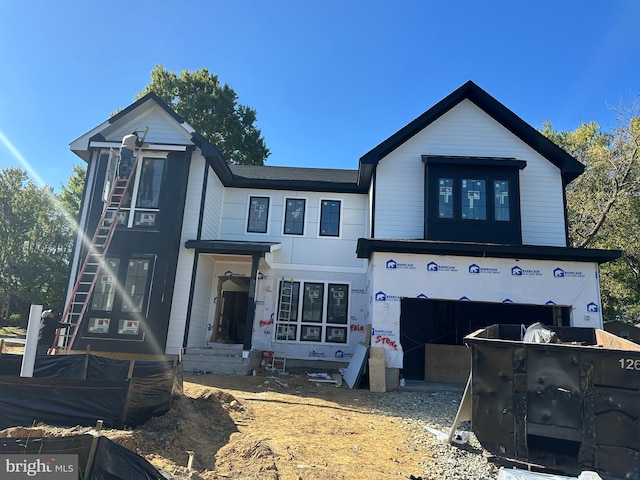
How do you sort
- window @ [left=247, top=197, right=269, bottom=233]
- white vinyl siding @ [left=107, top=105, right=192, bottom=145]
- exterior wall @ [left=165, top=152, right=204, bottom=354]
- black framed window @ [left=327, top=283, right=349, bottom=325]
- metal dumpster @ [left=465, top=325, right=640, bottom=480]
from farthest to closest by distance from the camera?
window @ [left=247, top=197, right=269, bottom=233], black framed window @ [left=327, top=283, right=349, bottom=325], white vinyl siding @ [left=107, top=105, right=192, bottom=145], exterior wall @ [left=165, top=152, right=204, bottom=354], metal dumpster @ [left=465, top=325, right=640, bottom=480]

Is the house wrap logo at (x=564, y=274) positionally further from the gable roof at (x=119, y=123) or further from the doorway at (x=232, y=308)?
the gable roof at (x=119, y=123)

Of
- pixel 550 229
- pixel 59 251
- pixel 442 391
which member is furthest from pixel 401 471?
pixel 59 251

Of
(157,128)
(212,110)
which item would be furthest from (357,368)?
(212,110)

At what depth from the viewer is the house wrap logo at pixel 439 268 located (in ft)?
35.8

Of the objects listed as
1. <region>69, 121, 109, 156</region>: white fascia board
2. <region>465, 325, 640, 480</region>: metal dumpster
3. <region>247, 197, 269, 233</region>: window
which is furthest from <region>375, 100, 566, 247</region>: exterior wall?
<region>69, 121, 109, 156</region>: white fascia board

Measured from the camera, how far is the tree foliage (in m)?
19.5

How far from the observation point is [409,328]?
13.7 m

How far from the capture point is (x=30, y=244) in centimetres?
3456

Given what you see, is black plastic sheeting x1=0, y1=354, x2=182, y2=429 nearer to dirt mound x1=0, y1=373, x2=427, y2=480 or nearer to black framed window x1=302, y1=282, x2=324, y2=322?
dirt mound x1=0, y1=373, x2=427, y2=480

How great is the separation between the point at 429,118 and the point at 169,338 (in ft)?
35.0

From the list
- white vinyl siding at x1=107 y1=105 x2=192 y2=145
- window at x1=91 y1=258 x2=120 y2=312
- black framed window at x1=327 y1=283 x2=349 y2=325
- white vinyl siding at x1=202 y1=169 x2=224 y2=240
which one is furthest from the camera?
black framed window at x1=327 y1=283 x2=349 y2=325

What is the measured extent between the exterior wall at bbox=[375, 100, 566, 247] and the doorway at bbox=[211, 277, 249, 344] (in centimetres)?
595

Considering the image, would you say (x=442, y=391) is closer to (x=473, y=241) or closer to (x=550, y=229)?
(x=473, y=241)

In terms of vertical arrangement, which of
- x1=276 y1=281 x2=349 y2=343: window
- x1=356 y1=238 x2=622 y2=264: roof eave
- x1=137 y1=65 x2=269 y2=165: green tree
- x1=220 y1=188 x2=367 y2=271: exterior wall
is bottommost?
x1=276 y1=281 x2=349 y2=343: window
